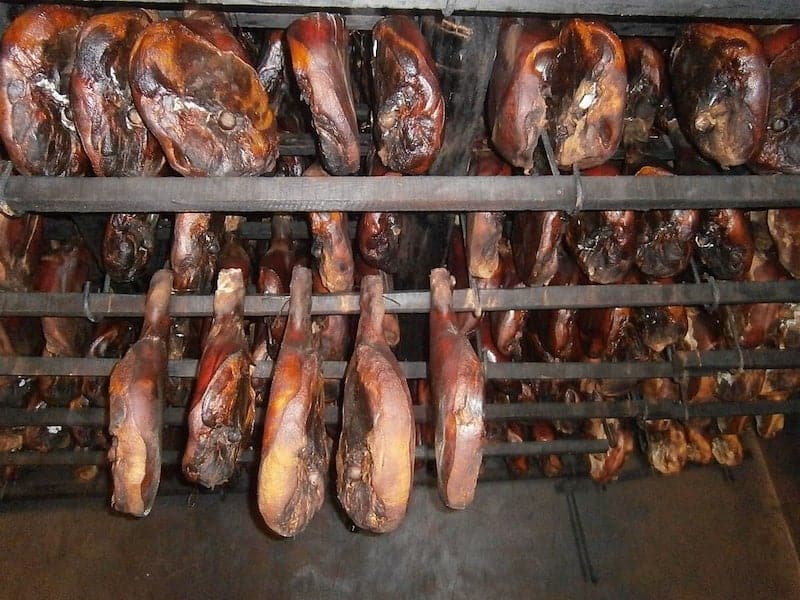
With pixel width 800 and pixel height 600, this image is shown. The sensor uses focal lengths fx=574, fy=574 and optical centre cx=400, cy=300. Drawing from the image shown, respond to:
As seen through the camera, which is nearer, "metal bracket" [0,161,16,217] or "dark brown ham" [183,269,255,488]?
"metal bracket" [0,161,16,217]

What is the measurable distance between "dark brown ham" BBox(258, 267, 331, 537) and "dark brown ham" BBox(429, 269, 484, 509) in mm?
373

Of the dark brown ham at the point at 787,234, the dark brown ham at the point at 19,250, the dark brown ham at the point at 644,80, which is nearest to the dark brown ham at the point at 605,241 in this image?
the dark brown ham at the point at 644,80

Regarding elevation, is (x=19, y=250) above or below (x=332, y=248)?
below

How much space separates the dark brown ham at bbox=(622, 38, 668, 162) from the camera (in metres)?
2.02

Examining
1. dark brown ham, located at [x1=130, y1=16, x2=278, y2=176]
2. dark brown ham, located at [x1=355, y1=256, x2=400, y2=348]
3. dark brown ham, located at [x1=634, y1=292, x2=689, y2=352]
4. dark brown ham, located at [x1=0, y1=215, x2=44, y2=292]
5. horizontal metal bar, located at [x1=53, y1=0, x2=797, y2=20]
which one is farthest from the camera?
dark brown ham, located at [x1=634, y1=292, x2=689, y2=352]

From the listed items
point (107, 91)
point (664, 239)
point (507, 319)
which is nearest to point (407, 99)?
point (107, 91)

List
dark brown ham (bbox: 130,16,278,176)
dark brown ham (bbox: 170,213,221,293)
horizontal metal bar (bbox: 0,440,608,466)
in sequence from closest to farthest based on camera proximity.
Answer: dark brown ham (bbox: 130,16,278,176), dark brown ham (bbox: 170,213,221,293), horizontal metal bar (bbox: 0,440,608,466)

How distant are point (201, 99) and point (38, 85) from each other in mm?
523

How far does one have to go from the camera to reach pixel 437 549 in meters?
4.54

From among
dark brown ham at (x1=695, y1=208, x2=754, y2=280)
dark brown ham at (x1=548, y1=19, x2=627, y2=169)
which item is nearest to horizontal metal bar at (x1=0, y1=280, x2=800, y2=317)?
dark brown ham at (x1=695, y1=208, x2=754, y2=280)

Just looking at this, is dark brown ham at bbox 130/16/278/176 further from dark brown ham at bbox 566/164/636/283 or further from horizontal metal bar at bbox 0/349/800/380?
dark brown ham at bbox 566/164/636/283

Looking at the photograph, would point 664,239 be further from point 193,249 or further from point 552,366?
point 193,249

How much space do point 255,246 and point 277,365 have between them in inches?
57.3

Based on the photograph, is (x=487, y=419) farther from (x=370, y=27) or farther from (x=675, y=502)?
(x=675, y=502)
